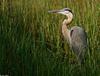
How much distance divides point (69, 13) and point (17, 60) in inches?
58.4

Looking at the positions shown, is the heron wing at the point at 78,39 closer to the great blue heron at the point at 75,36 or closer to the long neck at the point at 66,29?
the great blue heron at the point at 75,36

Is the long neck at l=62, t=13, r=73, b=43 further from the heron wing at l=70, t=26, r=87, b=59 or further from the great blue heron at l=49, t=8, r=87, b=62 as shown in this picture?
the heron wing at l=70, t=26, r=87, b=59

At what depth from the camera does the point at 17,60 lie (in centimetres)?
387

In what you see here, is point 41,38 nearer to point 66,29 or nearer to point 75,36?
point 75,36

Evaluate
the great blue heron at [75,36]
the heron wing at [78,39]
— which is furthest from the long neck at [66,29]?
the heron wing at [78,39]

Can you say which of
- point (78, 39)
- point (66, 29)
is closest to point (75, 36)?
point (78, 39)

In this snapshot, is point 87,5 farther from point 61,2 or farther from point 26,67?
point 26,67

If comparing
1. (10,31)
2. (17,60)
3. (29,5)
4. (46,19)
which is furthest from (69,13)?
(17,60)

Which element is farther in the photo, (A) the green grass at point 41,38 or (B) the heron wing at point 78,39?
(B) the heron wing at point 78,39

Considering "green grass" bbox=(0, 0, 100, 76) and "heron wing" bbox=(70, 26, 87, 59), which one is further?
"heron wing" bbox=(70, 26, 87, 59)

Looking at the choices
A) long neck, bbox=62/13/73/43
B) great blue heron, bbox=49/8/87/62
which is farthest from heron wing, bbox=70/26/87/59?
long neck, bbox=62/13/73/43

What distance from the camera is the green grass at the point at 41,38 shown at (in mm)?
3672

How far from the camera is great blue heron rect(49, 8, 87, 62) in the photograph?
4.75m

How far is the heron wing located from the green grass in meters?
0.07
